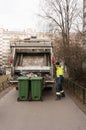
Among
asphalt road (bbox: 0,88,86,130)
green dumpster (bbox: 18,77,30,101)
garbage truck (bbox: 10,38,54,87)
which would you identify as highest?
garbage truck (bbox: 10,38,54,87)

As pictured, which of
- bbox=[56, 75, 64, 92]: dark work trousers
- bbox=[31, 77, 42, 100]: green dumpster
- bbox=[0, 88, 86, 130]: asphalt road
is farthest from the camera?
bbox=[56, 75, 64, 92]: dark work trousers

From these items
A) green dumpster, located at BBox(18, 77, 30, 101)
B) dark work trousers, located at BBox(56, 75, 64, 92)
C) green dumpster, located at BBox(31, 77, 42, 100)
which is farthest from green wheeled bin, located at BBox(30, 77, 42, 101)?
dark work trousers, located at BBox(56, 75, 64, 92)

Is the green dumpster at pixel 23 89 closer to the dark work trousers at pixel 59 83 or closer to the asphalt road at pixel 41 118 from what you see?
the dark work trousers at pixel 59 83

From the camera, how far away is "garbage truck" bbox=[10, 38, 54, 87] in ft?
66.0

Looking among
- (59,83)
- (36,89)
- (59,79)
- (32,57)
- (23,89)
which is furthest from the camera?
(32,57)

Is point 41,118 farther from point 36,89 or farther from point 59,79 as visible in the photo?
point 59,79

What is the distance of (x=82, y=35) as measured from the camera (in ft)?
67.4

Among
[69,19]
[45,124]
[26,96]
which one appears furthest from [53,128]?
[69,19]

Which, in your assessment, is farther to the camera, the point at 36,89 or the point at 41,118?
the point at 36,89

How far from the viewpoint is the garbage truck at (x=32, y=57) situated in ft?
66.0

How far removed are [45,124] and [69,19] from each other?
2714cm

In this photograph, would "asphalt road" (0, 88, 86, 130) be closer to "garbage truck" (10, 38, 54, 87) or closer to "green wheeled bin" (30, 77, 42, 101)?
"green wheeled bin" (30, 77, 42, 101)

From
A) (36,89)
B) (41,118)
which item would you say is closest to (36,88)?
(36,89)

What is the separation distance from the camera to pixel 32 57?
21.0m
